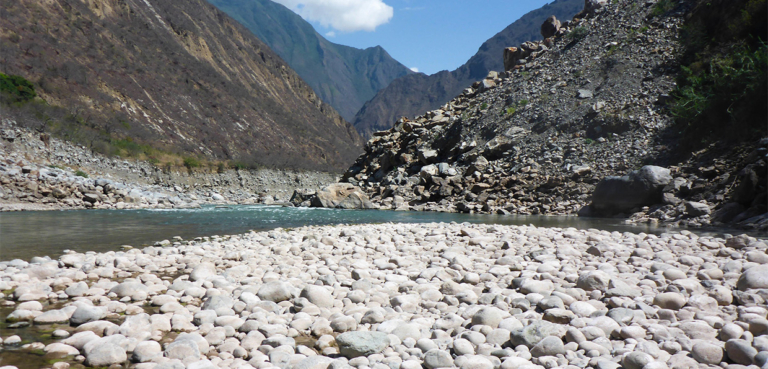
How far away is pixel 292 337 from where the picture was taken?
3100 mm

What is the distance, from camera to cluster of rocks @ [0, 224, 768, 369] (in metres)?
2.55

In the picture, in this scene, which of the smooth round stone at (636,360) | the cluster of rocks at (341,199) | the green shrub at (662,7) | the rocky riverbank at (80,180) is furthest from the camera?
the green shrub at (662,7)

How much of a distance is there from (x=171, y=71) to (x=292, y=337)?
52.2 m

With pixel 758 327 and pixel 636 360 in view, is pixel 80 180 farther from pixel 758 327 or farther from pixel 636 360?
pixel 758 327

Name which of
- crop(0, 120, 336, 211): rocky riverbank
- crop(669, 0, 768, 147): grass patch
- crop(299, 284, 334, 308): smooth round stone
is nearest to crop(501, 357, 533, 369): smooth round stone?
crop(299, 284, 334, 308): smooth round stone

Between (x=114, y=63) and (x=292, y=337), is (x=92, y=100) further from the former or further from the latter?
(x=292, y=337)

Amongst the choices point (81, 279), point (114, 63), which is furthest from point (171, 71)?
point (81, 279)

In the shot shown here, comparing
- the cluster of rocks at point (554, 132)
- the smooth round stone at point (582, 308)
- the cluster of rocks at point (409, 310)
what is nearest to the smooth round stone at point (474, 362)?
the cluster of rocks at point (409, 310)

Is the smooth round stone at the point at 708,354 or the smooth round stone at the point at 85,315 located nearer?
the smooth round stone at the point at 708,354

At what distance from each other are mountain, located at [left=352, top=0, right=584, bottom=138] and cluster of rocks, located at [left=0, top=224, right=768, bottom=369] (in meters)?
139

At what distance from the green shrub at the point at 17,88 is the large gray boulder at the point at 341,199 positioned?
64.8 ft

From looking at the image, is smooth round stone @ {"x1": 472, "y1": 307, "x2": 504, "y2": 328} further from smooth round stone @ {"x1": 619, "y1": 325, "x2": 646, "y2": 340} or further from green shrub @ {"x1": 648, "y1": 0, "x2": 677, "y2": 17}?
green shrub @ {"x1": 648, "y1": 0, "x2": 677, "y2": 17}

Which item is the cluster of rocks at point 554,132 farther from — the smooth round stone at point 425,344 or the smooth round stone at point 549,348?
the smooth round stone at point 425,344

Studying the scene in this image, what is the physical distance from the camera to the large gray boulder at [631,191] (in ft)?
42.2
